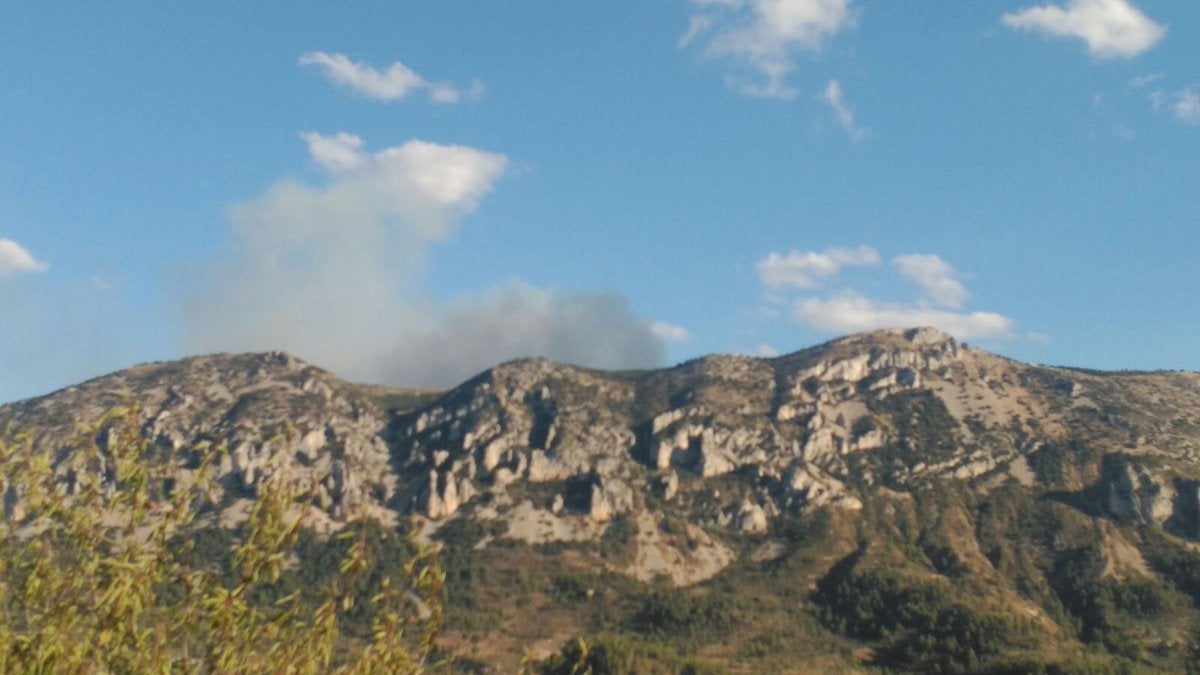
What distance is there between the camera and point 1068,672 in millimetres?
185125

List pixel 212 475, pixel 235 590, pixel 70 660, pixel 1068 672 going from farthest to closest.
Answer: pixel 1068 672, pixel 212 475, pixel 235 590, pixel 70 660

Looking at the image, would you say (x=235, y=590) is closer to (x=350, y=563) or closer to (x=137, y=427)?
(x=350, y=563)

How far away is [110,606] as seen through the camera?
649 inches

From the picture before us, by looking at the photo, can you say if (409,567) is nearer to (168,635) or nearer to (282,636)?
(282,636)

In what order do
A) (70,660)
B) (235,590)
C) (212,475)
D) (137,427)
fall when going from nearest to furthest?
1. (70,660)
2. (235,590)
3. (137,427)
4. (212,475)

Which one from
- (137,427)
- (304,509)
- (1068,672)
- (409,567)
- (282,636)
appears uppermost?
(137,427)

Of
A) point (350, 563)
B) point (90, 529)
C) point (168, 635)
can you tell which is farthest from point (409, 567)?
point (90, 529)

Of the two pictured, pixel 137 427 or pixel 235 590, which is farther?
pixel 137 427

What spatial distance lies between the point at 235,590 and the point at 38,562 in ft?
13.1

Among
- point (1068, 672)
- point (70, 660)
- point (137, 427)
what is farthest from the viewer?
point (1068, 672)

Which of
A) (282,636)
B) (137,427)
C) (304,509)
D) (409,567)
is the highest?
(137,427)

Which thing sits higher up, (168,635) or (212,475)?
(212,475)

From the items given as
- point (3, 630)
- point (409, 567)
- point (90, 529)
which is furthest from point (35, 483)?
point (409, 567)

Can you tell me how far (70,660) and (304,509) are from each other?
4684mm
